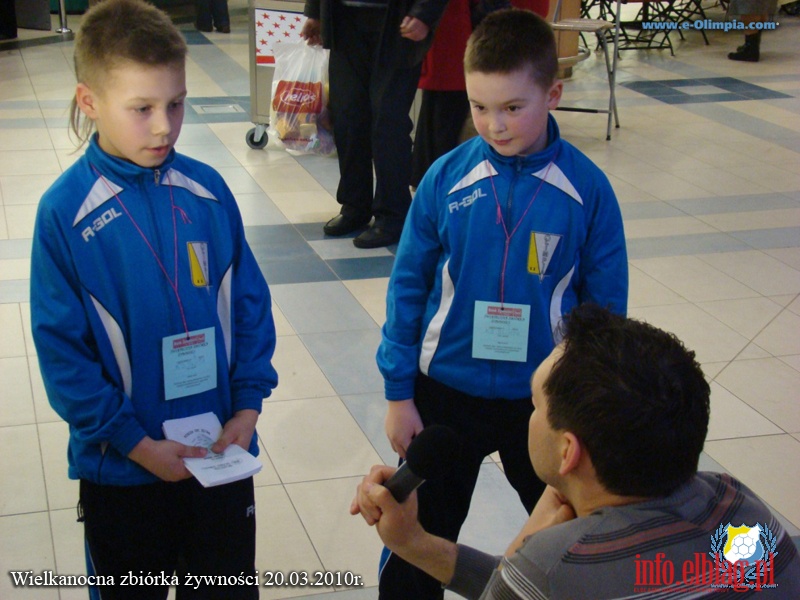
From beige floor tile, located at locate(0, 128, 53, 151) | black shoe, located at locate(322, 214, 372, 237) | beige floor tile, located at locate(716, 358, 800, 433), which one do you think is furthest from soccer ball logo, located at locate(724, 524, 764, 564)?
beige floor tile, located at locate(0, 128, 53, 151)

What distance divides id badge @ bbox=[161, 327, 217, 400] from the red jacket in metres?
3.00

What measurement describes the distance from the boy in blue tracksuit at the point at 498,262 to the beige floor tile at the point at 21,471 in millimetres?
1232

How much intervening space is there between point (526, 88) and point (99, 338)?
0.91 metres

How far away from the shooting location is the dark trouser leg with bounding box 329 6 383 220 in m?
4.38

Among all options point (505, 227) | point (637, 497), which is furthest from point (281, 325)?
point (637, 497)

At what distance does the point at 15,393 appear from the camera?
3.19 metres

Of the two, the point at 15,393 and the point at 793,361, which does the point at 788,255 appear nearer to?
the point at 793,361

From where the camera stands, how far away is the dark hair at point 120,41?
5.21 ft

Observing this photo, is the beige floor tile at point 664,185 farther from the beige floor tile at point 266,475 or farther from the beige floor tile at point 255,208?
the beige floor tile at point 266,475

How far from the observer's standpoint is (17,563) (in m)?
2.38

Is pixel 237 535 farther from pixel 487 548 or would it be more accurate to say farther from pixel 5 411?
pixel 5 411

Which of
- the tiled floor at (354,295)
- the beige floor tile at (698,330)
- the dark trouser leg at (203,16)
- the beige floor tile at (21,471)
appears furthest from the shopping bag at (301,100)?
the dark trouser leg at (203,16)

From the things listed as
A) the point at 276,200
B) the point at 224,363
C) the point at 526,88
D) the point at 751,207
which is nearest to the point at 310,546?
the point at 224,363

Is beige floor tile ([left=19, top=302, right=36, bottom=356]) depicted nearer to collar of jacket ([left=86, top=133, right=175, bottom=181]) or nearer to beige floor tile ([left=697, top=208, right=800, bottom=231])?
collar of jacket ([left=86, top=133, right=175, bottom=181])
